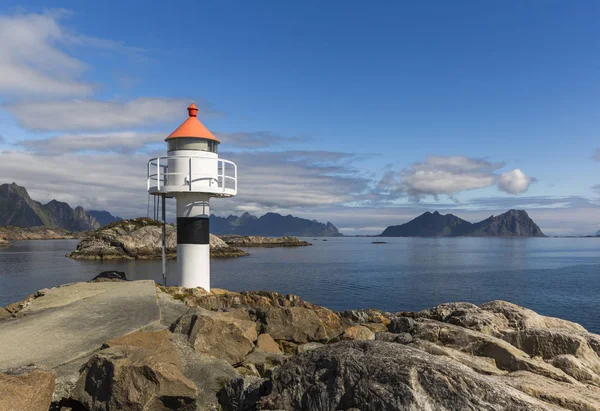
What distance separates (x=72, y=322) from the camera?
1032 cm

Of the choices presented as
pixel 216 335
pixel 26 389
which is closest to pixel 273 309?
pixel 216 335

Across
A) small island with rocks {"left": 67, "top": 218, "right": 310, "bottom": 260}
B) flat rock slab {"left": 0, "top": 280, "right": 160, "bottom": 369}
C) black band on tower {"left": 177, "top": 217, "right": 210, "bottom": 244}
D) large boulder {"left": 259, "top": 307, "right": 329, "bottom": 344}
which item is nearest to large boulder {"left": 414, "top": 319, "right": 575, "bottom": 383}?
large boulder {"left": 259, "top": 307, "right": 329, "bottom": 344}

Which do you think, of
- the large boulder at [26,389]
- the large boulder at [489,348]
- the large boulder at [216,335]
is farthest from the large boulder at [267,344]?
the large boulder at [26,389]

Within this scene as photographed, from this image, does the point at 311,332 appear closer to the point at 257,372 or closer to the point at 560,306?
the point at 257,372

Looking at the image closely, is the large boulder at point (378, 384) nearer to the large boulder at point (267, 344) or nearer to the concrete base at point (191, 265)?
the large boulder at point (267, 344)

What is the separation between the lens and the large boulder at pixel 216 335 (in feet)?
29.9

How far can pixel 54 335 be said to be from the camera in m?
9.46

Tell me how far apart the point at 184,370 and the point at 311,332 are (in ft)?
15.0

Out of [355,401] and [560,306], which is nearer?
[355,401]

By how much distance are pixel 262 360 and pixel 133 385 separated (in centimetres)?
326

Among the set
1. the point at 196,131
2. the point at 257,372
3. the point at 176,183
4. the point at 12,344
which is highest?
the point at 196,131

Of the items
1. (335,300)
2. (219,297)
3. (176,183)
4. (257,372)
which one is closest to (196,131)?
(176,183)

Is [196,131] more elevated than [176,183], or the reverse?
[196,131]

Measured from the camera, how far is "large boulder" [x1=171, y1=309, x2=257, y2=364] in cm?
911
